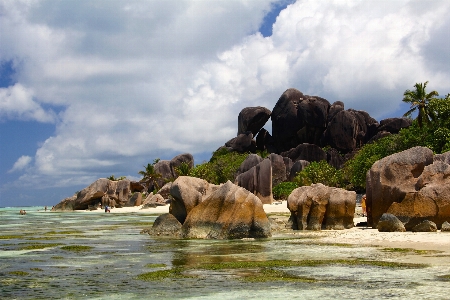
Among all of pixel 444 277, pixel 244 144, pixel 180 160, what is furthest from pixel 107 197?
pixel 444 277

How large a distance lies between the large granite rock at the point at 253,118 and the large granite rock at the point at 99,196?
111ft

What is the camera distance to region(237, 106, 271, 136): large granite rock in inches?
4461

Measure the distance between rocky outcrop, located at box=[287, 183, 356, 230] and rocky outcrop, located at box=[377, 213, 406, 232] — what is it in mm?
3423

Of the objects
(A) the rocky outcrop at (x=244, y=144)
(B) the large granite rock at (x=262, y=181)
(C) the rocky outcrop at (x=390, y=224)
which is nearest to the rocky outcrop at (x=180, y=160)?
(A) the rocky outcrop at (x=244, y=144)

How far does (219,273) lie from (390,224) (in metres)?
12.3

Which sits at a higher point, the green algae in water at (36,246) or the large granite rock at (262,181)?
the large granite rock at (262,181)

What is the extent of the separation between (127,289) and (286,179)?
73.6 meters

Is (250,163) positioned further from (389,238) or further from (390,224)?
(389,238)

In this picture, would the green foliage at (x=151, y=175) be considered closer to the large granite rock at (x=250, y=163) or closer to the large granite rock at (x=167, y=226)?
the large granite rock at (x=250, y=163)

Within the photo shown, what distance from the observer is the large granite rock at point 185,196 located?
26781 mm

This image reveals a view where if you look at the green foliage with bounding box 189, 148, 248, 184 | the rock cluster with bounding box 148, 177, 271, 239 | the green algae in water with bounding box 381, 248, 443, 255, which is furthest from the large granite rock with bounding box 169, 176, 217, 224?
the green foliage with bounding box 189, 148, 248, 184

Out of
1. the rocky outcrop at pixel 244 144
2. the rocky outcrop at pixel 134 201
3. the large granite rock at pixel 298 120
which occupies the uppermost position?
the large granite rock at pixel 298 120

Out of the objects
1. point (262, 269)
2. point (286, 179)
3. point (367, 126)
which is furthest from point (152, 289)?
point (367, 126)

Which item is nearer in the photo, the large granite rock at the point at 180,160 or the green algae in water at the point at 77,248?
the green algae in water at the point at 77,248
